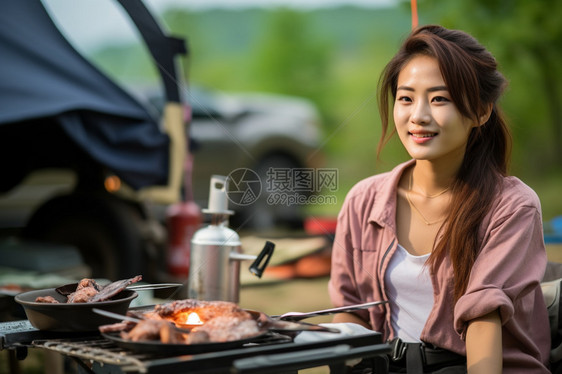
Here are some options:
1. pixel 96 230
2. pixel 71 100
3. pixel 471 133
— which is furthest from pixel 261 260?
pixel 96 230

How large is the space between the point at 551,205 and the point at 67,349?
7.56 metres

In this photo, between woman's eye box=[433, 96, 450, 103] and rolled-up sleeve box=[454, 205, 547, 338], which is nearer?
Answer: rolled-up sleeve box=[454, 205, 547, 338]

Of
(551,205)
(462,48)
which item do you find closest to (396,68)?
(462,48)

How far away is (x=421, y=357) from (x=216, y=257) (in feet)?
1.80

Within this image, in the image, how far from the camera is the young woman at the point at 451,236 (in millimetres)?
1682

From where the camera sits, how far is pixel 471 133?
6.15 ft

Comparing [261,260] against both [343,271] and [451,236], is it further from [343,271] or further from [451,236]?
[451,236]

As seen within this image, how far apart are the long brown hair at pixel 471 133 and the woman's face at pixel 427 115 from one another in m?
0.02

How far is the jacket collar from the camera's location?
193 centimetres

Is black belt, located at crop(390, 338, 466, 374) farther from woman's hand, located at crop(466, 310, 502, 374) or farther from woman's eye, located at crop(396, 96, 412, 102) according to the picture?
woman's eye, located at crop(396, 96, 412, 102)

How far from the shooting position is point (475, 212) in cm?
177

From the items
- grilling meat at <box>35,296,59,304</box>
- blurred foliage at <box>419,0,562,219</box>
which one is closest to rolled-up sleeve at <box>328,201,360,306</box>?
grilling meat at <box>35,296,59,304</box>

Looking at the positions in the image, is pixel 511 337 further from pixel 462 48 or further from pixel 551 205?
pixel 551 205

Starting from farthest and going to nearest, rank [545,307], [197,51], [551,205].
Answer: [197,51] < [551,205] < [545,307]
